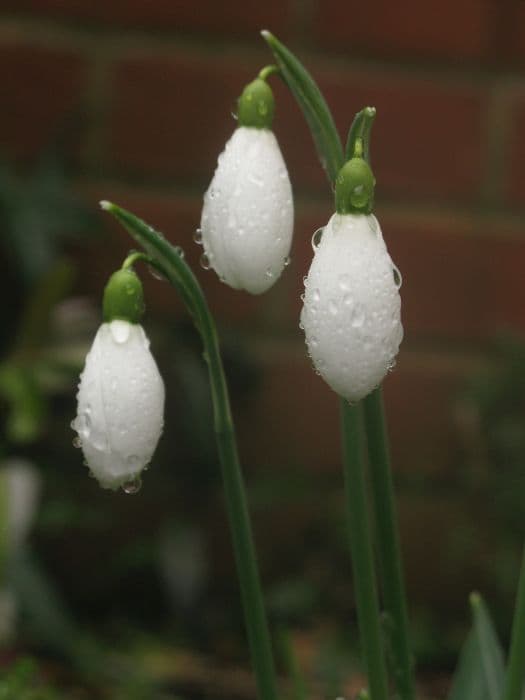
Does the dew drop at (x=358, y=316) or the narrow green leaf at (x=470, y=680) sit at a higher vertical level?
the dew drop at (x=358, y=316)

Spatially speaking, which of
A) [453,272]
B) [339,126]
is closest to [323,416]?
[453,272]

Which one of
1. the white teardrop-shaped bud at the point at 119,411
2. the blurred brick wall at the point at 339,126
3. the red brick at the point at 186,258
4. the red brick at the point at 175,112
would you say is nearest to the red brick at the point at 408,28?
the blurred brick wall at the point at 339,126

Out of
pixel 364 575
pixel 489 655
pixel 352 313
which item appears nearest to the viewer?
pixel 352 313

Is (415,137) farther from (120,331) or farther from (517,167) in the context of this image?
(120,331)

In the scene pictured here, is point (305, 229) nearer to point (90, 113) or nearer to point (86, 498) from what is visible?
point (90, 113)

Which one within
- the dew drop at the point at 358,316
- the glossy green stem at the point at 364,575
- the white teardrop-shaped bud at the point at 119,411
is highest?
the dew drop at the point at 358,316

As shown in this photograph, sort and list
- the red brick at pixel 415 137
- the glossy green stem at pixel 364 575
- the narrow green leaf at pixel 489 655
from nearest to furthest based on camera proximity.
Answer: the glossy green stem at pixel 364 575, the narrow green leaf at pixel 489 655, the red brick at pixel 415 137

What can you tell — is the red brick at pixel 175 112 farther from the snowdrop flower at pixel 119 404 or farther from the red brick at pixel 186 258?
the snowdrop flower at pixel 119 404
